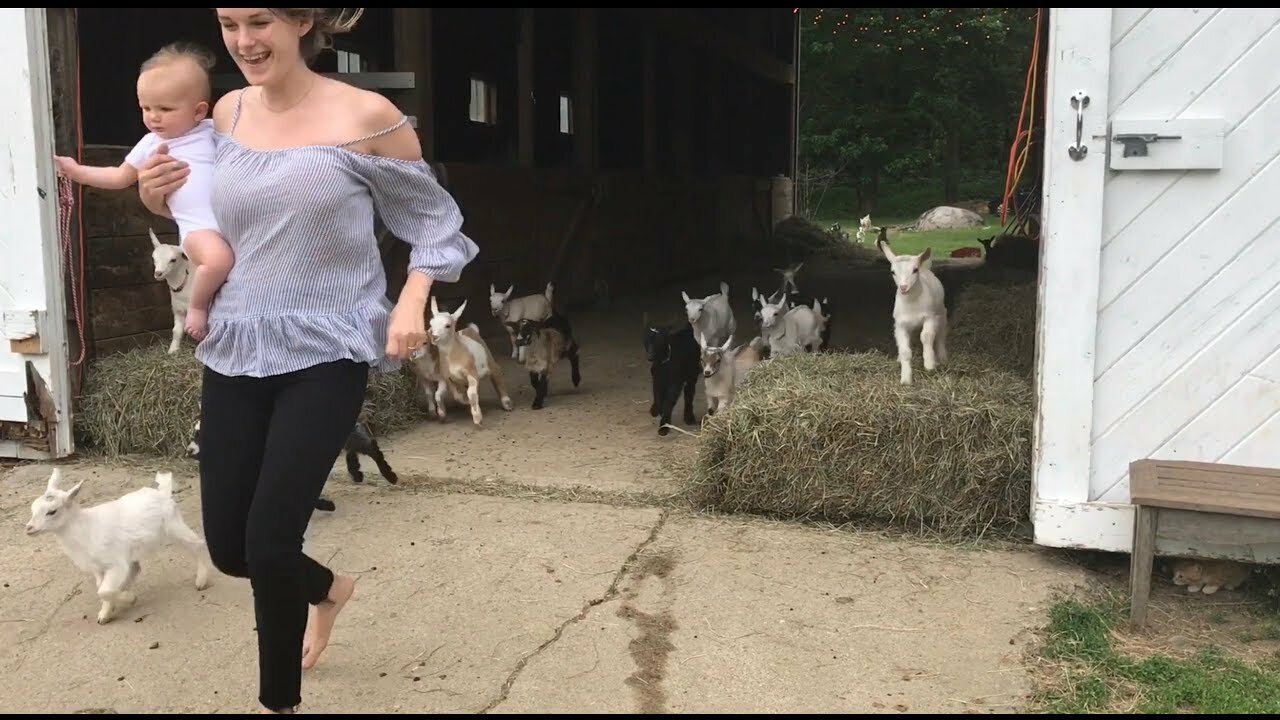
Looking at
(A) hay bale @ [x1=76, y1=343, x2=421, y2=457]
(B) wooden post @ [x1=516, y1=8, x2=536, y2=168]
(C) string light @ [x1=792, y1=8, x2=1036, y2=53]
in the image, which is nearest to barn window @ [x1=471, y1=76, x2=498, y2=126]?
(B) wooden post @ [x1=516, y1=8, x2=536, y2=168]

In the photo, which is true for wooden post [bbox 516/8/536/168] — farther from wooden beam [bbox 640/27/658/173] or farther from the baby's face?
the baby's face

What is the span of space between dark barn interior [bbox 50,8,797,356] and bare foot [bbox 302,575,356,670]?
10.9 ft

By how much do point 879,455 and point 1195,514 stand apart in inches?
51.9

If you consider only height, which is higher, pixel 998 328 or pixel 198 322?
pixel 198 322

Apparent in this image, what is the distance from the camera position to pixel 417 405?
22.2 feet

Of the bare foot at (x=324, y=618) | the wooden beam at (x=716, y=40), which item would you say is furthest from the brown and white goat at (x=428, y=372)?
the wooden beam at (x=716, y=40)

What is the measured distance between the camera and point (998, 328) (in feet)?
21.2

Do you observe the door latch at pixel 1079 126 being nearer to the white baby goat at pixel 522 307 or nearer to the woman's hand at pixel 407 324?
the woman's hand at pixel 407 324

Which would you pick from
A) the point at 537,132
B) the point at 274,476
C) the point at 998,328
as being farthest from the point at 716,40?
the point at 274,476

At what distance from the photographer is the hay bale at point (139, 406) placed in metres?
5.65

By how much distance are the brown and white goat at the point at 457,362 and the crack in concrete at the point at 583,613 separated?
2.14 meters

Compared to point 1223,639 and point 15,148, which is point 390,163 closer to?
point 1223,639

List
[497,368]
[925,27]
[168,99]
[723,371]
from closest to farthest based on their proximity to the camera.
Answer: [168,99], [723,371], [497,368], [925,27]

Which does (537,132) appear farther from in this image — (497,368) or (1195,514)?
(1195,514)
